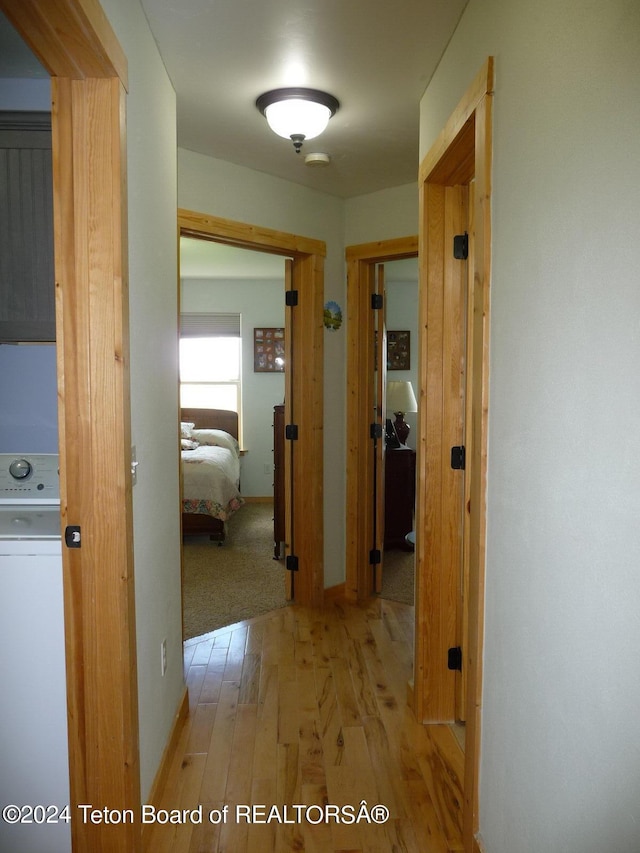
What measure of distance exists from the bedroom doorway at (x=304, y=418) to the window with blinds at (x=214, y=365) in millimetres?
3428

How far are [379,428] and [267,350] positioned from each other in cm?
343

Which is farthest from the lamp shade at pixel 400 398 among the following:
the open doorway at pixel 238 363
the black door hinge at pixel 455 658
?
the black door hinge at pixel 455 658

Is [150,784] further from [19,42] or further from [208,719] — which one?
[19,42]

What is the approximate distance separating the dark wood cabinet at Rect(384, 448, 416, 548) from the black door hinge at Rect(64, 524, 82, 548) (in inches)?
140

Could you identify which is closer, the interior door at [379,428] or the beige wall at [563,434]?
the beige wall at [563,434]

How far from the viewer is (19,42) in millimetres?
1976

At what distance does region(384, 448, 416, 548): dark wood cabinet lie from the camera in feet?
16.6

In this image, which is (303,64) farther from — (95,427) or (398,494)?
(398,494)

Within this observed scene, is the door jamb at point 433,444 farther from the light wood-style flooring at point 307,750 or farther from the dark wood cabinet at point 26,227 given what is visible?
the dark wood cabinet at point 26,227

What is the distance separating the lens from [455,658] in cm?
265

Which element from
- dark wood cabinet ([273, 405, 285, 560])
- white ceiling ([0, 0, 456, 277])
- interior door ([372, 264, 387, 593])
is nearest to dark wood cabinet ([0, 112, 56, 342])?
white ceiling ([0, 0, 456, 277])

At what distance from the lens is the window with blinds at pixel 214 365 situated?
24.2ft

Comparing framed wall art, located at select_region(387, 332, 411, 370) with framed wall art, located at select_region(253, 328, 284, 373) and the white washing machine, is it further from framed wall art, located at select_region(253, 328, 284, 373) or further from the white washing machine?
the white washing machine

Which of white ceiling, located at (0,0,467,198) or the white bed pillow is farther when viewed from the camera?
the white bed pillow
